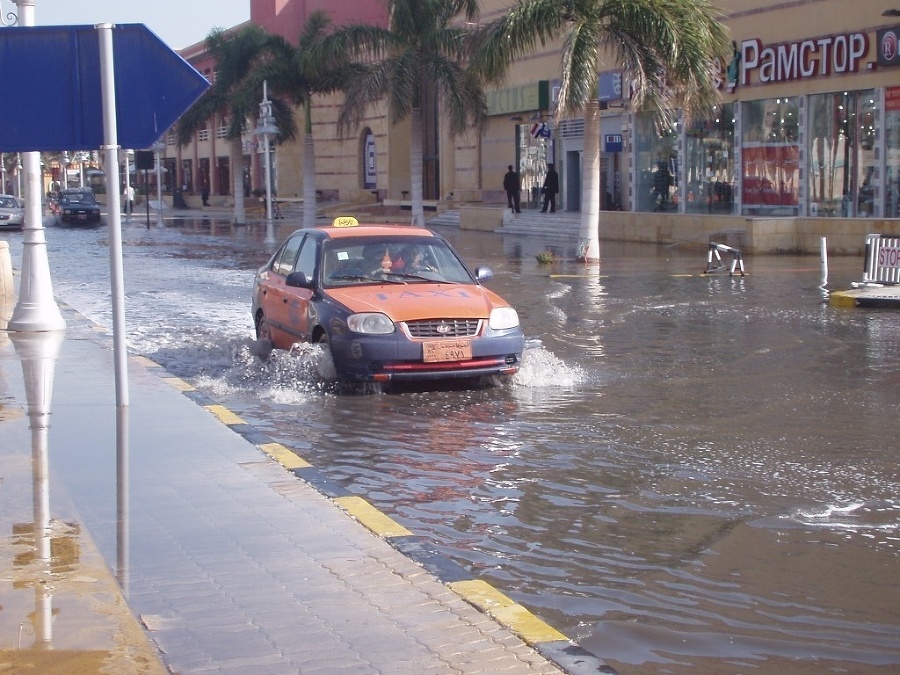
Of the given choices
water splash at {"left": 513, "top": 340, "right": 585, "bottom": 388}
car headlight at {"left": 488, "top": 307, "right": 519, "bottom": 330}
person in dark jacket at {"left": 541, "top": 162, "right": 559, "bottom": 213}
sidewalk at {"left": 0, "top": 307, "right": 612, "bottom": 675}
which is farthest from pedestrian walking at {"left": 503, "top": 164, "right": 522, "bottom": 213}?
sidewalk at {"left": 0, "top": 307, "right": 612, "bottom": 675}

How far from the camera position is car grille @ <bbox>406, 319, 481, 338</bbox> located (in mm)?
10492

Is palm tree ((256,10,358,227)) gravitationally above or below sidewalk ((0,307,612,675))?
above

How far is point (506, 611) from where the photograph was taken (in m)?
5.11

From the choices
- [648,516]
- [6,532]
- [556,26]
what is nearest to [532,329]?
[648,516]

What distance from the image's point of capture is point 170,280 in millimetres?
24375

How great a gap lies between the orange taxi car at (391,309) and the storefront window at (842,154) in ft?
70.0

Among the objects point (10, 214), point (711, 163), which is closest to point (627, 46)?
point (711, 163)

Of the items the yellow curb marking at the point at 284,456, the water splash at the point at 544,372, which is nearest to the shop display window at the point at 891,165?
the water splash at the point at 544,372

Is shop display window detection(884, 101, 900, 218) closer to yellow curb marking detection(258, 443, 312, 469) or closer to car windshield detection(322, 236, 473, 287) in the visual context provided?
car windshield detection(322, 236, 473, 287)

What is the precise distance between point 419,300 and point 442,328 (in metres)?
0.37

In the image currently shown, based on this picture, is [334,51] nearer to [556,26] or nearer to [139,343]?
[556,26]

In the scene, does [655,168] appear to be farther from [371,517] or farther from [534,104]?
[371,517]

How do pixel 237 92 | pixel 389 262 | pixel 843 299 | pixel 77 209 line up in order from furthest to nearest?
pixel 77 209, pixel 237 92, pixel 843 299, pixel 389 262

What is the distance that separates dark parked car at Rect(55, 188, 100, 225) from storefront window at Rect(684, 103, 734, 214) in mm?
28591
